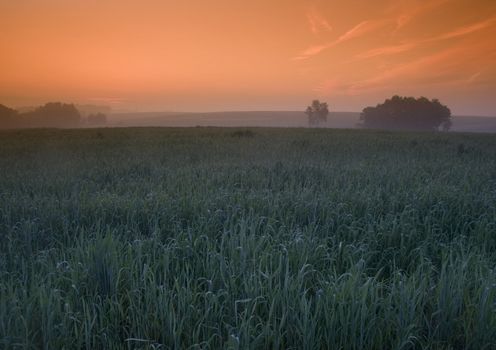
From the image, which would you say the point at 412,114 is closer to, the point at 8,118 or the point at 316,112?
the point at 316,112

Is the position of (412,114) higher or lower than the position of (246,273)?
higher

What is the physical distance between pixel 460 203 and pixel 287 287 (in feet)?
16.7

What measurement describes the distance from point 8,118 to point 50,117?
1944 cm

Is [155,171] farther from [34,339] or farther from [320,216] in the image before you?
[34,339]

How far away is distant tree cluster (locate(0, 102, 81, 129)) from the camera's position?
100775 millimetres

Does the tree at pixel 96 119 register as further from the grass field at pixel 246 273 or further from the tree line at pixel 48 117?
the grass field at pixel 246 273

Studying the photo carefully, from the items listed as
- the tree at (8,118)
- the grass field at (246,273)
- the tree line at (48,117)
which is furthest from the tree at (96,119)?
the grass field at (246,273)

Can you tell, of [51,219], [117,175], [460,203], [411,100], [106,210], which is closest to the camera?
[51,219]

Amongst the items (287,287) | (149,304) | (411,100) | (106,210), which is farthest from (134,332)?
(411,100)

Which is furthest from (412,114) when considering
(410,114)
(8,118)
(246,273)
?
(8,118)

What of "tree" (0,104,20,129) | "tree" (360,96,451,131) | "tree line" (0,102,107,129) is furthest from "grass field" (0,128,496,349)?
"tree line" (0,102,107,129)

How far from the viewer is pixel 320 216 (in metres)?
5.63

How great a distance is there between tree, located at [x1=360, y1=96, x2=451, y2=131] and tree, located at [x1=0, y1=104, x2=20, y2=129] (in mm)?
98790

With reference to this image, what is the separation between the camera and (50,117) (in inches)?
4382
